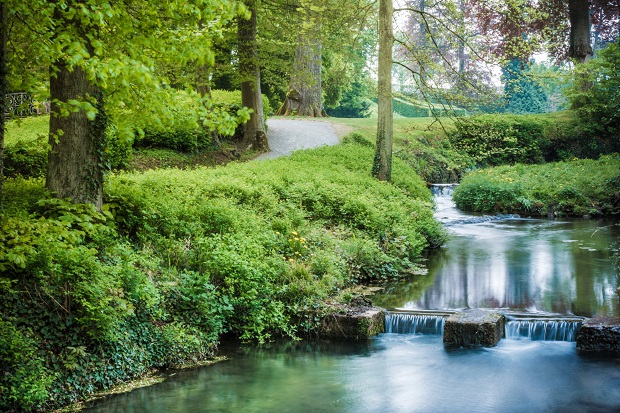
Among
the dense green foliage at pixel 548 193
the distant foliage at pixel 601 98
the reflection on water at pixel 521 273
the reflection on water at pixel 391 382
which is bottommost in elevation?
the reflection on water at pixel 391 382

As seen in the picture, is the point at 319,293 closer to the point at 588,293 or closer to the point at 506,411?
the point at 506,411

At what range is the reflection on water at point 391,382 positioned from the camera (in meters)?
7.46

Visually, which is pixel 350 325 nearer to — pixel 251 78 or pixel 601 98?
pixel 251 78

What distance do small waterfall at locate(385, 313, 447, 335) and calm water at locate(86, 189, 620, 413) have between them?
0.19m

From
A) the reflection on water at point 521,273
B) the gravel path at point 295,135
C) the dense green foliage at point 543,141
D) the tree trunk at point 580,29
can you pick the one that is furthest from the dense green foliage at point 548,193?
the tree trunk at point 580,29

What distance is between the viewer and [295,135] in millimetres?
26109

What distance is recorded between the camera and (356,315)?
10.0 meters

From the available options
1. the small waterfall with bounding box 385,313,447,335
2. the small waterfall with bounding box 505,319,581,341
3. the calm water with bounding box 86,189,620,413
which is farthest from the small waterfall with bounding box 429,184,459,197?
the small waterfall with bounding box 505,319,581,341

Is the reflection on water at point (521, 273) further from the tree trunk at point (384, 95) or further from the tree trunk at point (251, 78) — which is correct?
the tree trunk at point (251, 78)

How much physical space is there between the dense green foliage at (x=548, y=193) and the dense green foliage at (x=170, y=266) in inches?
296

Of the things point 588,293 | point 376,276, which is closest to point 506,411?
point 588,293

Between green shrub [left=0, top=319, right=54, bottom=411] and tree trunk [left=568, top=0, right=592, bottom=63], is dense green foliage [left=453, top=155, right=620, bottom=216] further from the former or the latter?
green shrub [left=0, top=319, right=54, bottom=411]

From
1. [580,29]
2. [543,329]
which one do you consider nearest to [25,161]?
[543,329]

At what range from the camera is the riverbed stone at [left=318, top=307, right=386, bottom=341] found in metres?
9.88
